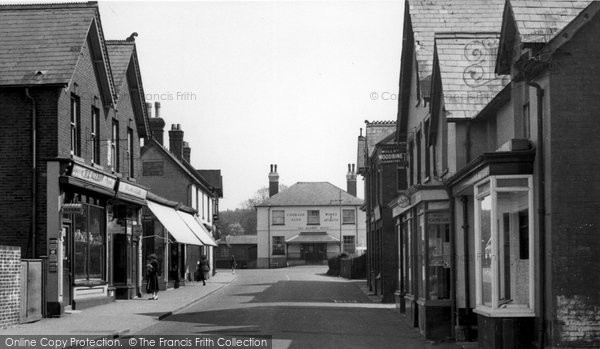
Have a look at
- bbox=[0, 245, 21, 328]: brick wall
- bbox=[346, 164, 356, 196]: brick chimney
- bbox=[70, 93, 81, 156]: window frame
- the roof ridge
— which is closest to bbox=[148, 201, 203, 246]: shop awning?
bbox=[70, 93, 81, 156]: window frame

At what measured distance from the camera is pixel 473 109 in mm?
19641

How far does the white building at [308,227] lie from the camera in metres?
92.3

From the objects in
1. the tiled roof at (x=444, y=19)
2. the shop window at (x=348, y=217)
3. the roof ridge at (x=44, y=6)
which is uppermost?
the roof ridge at (x=44, y=6)

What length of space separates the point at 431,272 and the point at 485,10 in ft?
27.3

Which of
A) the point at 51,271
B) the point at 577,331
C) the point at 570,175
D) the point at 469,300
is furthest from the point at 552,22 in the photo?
the point at 51,271

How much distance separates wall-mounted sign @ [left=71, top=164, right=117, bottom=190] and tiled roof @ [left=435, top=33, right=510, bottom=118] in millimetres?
10392

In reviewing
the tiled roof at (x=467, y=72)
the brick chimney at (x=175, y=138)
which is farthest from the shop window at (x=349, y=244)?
the tiled roof at (x=467, y=72)

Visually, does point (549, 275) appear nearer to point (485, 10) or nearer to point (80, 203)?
point (485, 10)

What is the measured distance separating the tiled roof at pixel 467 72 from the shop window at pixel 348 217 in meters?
72.2

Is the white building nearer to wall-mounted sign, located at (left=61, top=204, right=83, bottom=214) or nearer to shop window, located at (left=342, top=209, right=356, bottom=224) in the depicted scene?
shop window, located at (left=342, top=209, right=356, bottom=224)

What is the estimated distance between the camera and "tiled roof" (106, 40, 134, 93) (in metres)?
31.1

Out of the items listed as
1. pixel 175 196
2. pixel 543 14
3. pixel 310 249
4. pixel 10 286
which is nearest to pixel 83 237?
pixel 10 286

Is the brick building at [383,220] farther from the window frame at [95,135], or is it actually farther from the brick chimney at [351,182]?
the brick chimney at [351,182]

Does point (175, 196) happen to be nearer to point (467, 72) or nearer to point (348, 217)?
point (467, 72)
